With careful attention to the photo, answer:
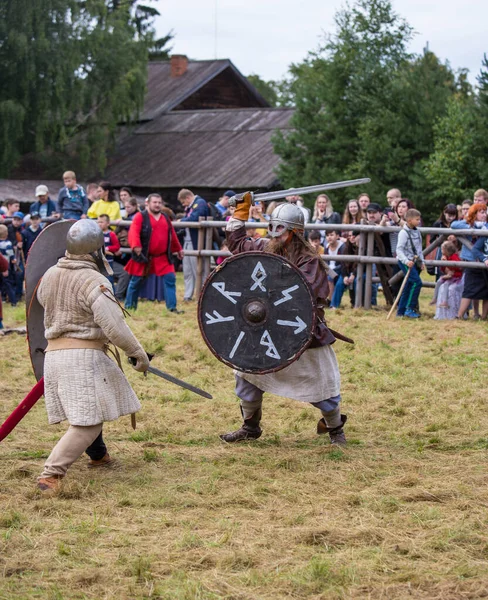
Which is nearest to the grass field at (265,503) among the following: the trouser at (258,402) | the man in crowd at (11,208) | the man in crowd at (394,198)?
the trouser at (258,402)

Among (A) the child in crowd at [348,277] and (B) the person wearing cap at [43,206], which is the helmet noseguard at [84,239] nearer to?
(A) the child in crowd at [348,277]

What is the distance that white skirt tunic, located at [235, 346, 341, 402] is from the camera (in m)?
6.18

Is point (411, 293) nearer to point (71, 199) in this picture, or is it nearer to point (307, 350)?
point (71, 199)

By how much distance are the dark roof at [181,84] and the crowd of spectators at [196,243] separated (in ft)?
79.8

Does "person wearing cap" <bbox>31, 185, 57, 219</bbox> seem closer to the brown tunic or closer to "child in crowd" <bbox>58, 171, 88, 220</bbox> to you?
"child in crowd" <bbox>58, 171, 88, 220</bbox>

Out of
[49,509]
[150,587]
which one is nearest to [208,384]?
[49,509]

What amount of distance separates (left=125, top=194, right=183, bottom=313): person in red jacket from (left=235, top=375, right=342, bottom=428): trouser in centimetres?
596

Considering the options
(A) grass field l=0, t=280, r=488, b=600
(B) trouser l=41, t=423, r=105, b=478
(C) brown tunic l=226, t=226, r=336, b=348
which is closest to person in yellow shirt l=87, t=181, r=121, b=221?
(A) grass field l=0, t=280, r=488, b=600

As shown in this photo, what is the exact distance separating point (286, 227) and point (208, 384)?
9.09ft

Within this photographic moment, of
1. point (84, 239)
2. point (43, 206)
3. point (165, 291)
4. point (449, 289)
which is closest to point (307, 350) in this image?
point (84, 239)

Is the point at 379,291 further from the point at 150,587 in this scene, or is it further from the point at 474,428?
the point at 150,587

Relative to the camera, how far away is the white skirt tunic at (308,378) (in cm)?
618

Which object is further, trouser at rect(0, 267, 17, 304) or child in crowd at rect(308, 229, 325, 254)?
trouser at rect(0, 267, 17, 304)

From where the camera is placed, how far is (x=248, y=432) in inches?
257
